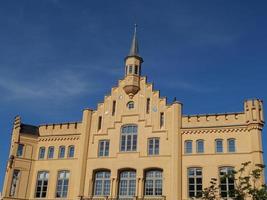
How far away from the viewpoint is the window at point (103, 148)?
146 ft

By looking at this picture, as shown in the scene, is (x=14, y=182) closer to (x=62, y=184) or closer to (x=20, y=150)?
(x=20, y=150)

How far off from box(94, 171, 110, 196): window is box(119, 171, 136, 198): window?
1.43 meters

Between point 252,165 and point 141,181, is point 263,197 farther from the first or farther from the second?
point 141,181

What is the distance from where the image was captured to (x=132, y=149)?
43406mm

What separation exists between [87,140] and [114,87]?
22.2 ft

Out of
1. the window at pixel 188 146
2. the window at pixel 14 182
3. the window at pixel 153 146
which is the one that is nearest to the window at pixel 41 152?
the window at pixel 14 182

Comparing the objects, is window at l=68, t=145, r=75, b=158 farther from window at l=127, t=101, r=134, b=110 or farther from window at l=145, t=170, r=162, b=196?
window at l=145, t=170, r=162, b=196

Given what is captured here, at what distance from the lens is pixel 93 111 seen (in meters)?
46.7

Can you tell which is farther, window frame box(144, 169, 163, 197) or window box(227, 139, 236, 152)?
window frame box(144, 169, 163, 197)

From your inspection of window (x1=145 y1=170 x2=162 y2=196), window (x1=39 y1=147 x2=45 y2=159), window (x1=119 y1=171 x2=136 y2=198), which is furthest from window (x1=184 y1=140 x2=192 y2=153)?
window (x1=39 y1=147 x2=45 y2=159)

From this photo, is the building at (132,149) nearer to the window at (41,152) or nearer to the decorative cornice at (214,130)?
the decorative cornice at (214,130)

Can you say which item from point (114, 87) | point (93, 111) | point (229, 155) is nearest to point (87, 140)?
point (93, 111)

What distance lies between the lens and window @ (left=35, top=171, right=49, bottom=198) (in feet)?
148

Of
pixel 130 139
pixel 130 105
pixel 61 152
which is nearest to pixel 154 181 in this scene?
pixel 130 139
